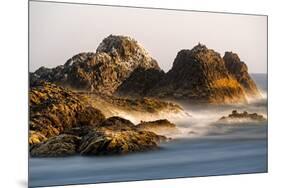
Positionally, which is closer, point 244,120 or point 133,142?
point 133,142

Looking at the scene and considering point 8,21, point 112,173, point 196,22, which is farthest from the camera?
point 196,22

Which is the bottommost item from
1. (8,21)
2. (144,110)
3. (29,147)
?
(29,147)

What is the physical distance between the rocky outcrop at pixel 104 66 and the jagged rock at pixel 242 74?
0.62 metres

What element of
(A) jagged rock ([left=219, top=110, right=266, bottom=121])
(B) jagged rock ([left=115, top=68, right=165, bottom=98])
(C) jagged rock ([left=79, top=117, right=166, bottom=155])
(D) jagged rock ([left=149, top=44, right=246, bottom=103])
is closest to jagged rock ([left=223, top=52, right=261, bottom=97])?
(D) jagged rock ([left=149, top=44, right=246, bottom=103])

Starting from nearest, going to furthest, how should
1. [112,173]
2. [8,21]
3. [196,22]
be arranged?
[8,21] < [112,173] < [196,22]

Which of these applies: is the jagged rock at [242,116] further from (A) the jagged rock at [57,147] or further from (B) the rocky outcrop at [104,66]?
(A) the jagged rock at [57,147]

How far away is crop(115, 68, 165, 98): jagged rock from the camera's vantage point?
3979 millimetres

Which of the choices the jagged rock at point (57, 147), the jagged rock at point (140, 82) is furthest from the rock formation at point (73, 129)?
the jagged rock at point (140, 82)

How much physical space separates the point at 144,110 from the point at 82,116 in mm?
455

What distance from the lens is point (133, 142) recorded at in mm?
3941

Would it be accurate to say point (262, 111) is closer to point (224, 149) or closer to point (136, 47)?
point (224, 149)

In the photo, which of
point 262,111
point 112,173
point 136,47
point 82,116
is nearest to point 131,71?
point 136,47

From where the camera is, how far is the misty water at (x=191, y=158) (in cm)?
378

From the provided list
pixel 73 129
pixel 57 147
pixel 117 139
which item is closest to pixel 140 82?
pixel 117 139
